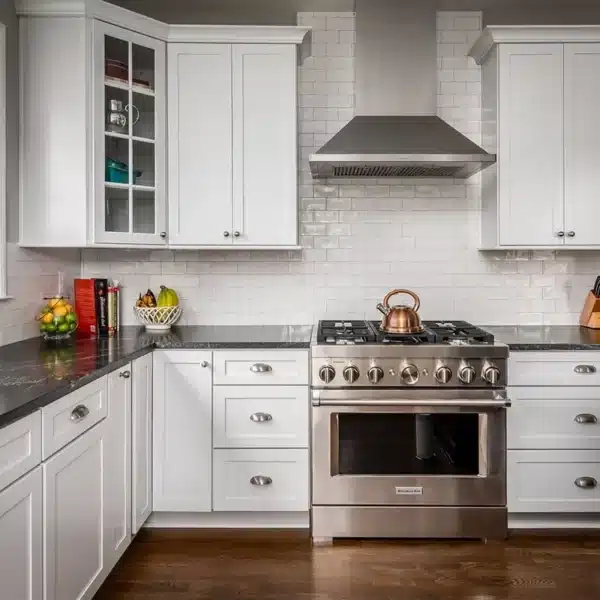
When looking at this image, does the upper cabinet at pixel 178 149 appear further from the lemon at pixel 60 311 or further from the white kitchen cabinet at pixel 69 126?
the lemon at pixel 60 311

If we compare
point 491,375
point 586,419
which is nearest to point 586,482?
point 586,419

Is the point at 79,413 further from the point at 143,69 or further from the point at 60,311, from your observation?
the point at 143,69

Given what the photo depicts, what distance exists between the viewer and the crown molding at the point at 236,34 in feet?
10.2

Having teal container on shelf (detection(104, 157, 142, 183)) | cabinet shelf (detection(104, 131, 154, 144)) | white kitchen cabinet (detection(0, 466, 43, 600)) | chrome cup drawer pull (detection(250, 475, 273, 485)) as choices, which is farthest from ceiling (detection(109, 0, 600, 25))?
white kitchen cabinet (detection(0, 466, 43, 600))

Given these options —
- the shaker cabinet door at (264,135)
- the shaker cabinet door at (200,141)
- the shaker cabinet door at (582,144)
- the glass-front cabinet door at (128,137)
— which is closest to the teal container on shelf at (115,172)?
the glass-front cabinet door at (128,137)

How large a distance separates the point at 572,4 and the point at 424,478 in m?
2.67

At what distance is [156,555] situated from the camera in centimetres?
271

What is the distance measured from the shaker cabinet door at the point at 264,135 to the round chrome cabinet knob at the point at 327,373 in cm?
79

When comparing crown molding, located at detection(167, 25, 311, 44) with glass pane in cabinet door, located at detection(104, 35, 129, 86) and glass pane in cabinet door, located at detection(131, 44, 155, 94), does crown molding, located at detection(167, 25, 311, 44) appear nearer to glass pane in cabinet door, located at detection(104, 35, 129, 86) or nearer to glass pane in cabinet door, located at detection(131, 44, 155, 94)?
glass pane in cabinet door, located at detection(131, 44, 155, 94)

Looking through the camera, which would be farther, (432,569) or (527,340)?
(527,340)

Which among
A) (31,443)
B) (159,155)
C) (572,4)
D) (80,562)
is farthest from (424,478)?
(572,4)

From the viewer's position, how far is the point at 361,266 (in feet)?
11.5

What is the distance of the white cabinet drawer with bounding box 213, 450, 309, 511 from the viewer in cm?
287

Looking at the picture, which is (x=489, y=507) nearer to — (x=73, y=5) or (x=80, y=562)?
(x=80, y=562)
